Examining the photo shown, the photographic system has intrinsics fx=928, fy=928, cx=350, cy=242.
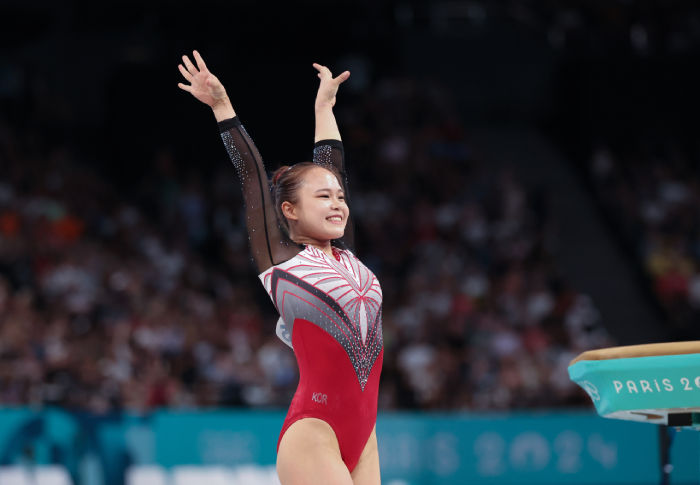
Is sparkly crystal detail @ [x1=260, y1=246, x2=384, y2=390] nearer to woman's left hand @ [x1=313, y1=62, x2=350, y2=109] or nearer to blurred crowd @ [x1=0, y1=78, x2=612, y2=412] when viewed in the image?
woman's left hand @ [x1=313, y1=62, x2=350, y2=109]

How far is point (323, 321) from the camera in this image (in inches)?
127

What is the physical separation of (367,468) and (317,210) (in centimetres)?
94

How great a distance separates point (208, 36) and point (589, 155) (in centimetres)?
621

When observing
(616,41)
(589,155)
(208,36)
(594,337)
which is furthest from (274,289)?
(616,41)

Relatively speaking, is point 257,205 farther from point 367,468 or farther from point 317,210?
point 367,468

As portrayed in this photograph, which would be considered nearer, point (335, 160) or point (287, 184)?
point (287, 184)

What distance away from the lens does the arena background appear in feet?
27.5

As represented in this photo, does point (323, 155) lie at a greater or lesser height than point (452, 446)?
greater

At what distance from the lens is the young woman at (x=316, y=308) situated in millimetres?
3156

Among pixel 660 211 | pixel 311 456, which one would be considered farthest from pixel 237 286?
pixel 311 456

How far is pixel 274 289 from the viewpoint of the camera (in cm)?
329

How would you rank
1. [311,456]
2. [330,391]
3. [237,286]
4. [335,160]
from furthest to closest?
[237,286], [335,160], [330,391], [311,456]

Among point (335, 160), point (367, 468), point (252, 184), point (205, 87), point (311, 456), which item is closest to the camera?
point (311, 456)

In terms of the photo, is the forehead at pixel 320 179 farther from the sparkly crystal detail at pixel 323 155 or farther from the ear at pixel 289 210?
the sparkly crystal detail at pixel 323 155
